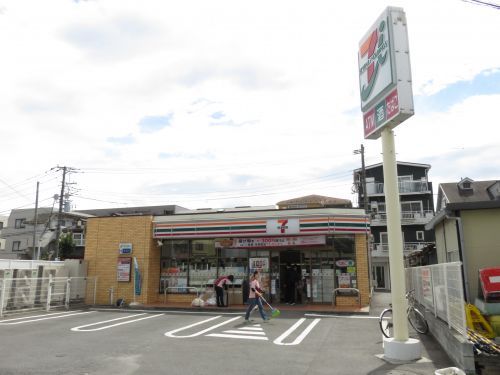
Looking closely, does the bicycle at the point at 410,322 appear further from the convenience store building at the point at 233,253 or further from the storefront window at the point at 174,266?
the storefront window at the point at 174,266

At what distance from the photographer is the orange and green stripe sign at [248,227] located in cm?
1745

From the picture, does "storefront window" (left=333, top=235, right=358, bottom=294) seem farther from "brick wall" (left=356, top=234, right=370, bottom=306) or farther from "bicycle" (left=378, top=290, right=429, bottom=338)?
"bicycle" (left=378, top=290, right=429, bottom=338)

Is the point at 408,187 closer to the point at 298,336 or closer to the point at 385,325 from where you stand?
the point at 385,325

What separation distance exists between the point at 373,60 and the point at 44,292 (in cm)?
1643

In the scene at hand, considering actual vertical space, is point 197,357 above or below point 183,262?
below

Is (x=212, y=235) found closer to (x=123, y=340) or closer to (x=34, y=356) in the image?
(x=123, y=340)

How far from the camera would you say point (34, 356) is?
26.3ft

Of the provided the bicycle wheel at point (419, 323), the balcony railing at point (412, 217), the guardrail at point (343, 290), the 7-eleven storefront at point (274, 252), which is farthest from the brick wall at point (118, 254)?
the balcony railing at point (412, 217)

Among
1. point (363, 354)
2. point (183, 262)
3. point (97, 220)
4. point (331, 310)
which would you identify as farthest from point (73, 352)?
point (97, 220)

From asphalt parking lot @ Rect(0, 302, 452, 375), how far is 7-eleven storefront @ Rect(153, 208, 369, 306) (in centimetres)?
392

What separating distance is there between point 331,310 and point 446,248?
468 cm

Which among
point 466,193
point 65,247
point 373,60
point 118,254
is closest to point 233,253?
point 118,254

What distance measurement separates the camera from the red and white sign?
17.9 meters

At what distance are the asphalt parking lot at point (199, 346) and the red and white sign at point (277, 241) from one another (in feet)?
14.4
